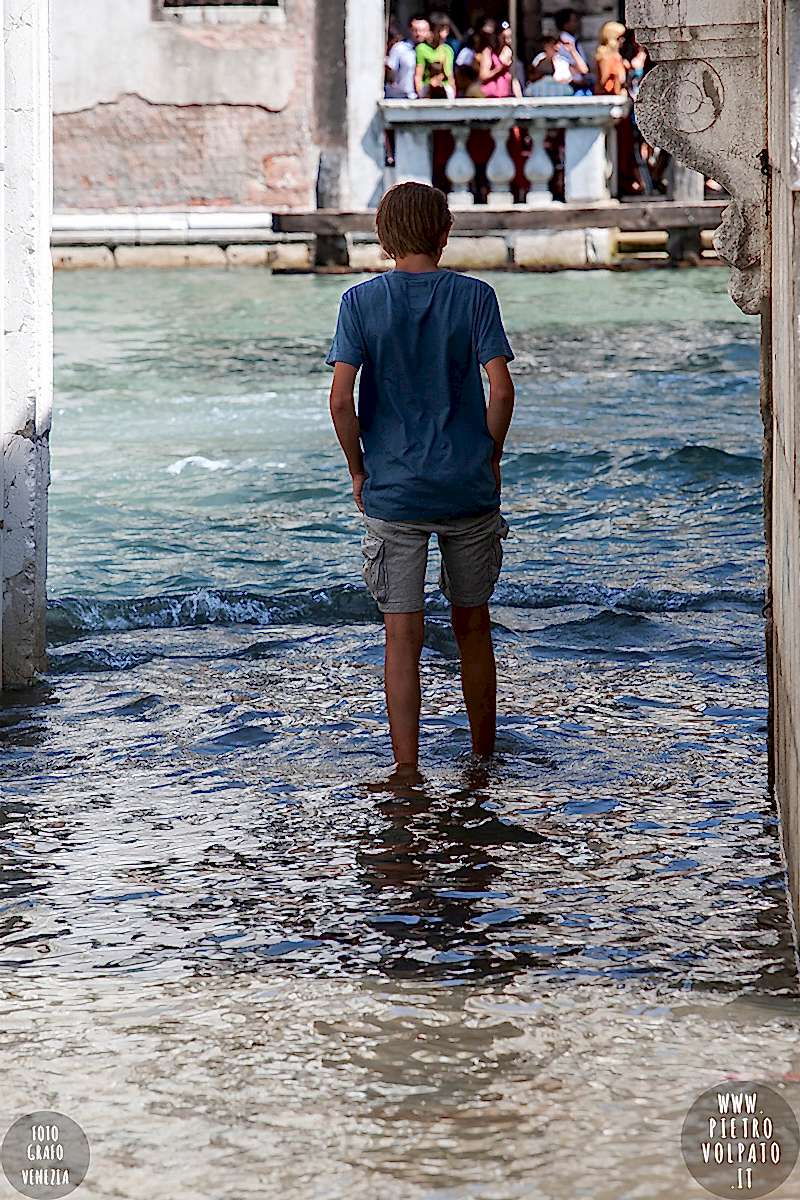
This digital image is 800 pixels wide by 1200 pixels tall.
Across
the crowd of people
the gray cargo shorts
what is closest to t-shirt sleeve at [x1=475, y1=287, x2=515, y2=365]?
the gray cargo shorts

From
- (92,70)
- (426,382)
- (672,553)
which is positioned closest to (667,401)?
(672,553)

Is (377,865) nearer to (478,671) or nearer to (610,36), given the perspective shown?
(478,671)

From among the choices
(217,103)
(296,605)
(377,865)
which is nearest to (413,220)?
(377,865)

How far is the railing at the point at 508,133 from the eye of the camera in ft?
68.9

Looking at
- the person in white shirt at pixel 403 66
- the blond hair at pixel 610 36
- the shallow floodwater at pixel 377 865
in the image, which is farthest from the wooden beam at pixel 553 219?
the shallow floodwater at pixel 377 865

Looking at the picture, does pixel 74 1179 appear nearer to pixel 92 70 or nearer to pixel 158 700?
pixel 158 700

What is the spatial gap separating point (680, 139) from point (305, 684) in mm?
2185

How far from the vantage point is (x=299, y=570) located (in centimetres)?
759

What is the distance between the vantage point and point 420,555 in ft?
15.5

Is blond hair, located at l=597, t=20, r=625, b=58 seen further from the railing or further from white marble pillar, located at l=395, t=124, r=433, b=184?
white marble pillar, located at l=395, t=124, r=433, b=184

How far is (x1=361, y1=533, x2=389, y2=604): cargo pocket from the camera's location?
468 centimetres

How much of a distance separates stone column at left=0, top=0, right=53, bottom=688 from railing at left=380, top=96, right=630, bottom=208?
631 inches

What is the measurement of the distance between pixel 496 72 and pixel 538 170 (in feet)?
4.68

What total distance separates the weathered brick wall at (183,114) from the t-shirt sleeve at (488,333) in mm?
18265
